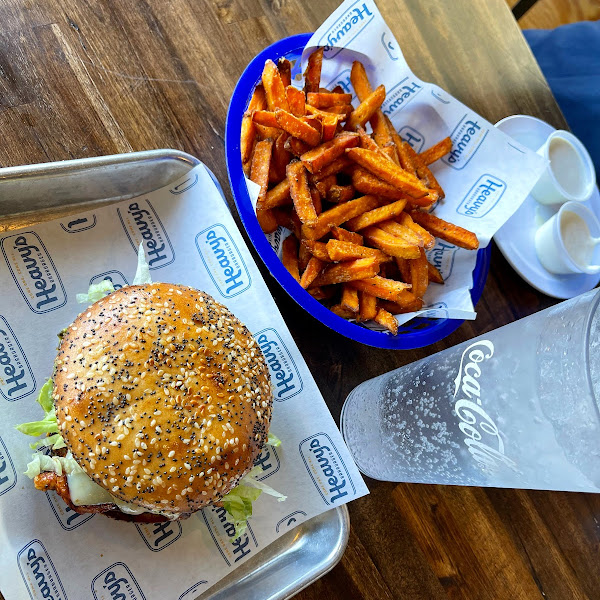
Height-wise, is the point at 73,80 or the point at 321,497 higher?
the point at 73,80

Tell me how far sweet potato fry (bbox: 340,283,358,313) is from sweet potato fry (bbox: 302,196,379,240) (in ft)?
0.59

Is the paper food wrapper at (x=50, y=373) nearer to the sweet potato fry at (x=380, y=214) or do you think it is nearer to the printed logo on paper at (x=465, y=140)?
the sweet potato fry at (x=380, y=214)

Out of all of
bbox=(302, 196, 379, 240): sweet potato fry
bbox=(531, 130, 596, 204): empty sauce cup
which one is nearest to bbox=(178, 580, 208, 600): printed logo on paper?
bbox=(302, 196, 379, 240): sweet potato fry

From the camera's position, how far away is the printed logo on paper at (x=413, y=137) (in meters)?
1.95

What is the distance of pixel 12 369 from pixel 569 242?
1822 mm

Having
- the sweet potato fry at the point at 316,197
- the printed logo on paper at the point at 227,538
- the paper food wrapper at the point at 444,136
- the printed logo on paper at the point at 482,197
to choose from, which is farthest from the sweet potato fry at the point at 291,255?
the printed logo on paper at the point at 227,538

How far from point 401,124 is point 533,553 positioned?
1.51 meters

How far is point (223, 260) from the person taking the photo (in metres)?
1.68

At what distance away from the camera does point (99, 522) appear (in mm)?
1461

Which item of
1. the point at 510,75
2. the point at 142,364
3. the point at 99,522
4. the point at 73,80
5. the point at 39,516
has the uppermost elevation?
the point at 73,80

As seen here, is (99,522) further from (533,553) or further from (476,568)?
(533,553)

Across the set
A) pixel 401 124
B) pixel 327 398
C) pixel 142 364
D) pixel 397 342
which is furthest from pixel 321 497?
pixel 401 124

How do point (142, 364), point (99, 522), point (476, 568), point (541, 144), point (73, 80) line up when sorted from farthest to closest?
point (541, 144) < point (476, 568) < point (73, 80) < point (99, 522) < point (142, 364)

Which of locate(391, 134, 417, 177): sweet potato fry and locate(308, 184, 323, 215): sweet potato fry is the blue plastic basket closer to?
locate(308, 184, 323, 215): sweet potato fry
